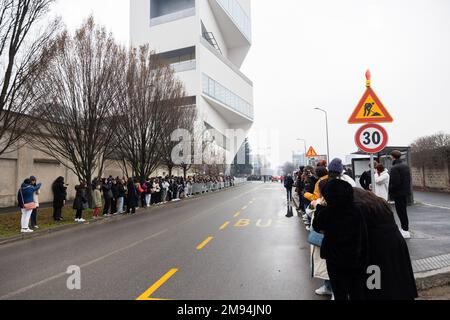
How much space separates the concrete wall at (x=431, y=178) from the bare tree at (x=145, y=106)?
63.9 ft

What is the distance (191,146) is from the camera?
1106 inches

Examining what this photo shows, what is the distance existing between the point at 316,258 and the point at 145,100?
56.1ft

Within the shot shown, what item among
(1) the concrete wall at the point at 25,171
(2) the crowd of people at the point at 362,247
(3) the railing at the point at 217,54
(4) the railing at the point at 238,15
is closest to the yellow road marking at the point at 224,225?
(2) the crowd of people at the point at 362,247

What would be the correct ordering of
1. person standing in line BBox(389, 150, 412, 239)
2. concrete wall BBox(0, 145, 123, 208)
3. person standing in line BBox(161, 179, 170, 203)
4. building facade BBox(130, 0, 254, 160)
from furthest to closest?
1. building facade BBox(130, 0, 254, 160)
2. person standing in line BBox(161, 179, 170, 203)
3. concrete wall BBox(0, 145, 123, 208)
4. person standing in line BBox(389, 150, 412, 239)

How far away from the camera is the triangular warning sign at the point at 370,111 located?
581 cm

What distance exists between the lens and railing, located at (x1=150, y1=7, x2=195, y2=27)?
47.2 metres

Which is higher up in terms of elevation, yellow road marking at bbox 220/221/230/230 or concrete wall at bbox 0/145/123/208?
concrete wall at bbox 0/145/123/208

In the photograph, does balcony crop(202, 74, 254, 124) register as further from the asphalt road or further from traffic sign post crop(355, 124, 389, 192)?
traffic sign post crop(355, 124, 389, 192)

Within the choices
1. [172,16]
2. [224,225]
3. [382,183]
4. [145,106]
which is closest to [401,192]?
[382,183]

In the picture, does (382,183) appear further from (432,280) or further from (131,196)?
(131,196)

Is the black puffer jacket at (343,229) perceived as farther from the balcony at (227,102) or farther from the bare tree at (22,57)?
the balcony at (227,102)

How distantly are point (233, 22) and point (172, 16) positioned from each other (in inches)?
622

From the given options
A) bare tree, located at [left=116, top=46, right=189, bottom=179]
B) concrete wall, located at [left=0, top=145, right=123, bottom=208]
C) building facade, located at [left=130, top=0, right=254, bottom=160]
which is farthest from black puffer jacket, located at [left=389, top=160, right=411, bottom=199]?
building facade, located at [left=130, top=0, right=254, bottom=160]
